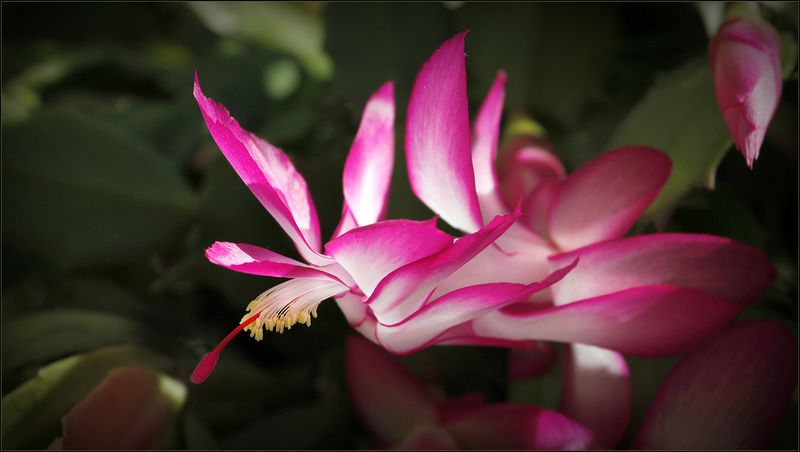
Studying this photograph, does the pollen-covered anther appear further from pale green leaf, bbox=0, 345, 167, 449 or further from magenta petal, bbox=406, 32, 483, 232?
pale green leaf, bbox=0, 345, 167, 449

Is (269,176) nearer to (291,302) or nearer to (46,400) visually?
(291,302)

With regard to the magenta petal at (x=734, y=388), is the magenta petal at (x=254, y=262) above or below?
above

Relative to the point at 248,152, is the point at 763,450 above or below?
→ below

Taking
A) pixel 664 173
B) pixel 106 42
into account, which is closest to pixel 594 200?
pixel 664 173

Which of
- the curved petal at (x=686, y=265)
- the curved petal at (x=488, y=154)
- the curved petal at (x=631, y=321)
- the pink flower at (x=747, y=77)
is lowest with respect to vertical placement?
the curved petal at (x=631, y=321)

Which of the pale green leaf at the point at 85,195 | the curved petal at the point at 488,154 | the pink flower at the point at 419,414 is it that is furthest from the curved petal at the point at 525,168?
the pale green leaf at the point at 85,195

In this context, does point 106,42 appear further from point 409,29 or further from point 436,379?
point 436,379

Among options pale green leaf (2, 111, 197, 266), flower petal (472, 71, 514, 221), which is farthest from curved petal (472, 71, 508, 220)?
pale green leaf (2, 111, 197, 266)

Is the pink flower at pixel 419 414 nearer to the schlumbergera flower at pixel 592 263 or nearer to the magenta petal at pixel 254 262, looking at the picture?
the schlumbergera flower at pixel 592 263
